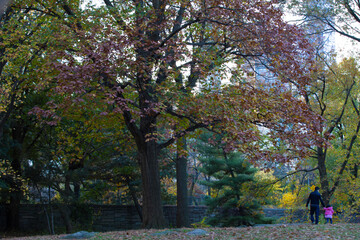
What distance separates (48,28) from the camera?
11.2m

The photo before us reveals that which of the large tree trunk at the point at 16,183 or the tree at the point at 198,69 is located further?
the large tree trunk at the point at 16,183

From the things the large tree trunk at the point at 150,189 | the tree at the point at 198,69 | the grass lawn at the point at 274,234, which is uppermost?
the tree at the point at 198,69

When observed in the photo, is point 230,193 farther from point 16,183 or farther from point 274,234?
point 274,234

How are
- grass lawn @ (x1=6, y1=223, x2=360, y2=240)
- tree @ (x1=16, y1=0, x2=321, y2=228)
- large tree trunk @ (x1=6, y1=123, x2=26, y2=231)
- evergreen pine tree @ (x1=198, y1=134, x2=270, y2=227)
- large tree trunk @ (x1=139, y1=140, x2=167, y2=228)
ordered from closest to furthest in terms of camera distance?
grass lawn @ (x1=6, y1=223, x2=360, y2=240)
tree @ (x1=16, y1=0, x2=321, y2=228)
large tree trunk @ (x1=139, y1=140, x2=167, y2=228)
large tree trunk @ (x1=6, y1=123, x2=26, y2=231)
evergreen pine tree @ (x1=198, y1=134, x2=270, y2=227)

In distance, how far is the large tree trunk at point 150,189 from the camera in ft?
36.5

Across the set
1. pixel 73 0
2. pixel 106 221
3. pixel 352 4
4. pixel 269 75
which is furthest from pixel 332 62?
pixel 106 221

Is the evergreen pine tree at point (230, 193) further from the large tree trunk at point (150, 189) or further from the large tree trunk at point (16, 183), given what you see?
the large tree trunk at point (16, 183)

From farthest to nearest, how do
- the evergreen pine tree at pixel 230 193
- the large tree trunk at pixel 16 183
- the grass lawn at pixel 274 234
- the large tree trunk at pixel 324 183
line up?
the evergreen pine tree at pixel 230 193 → the large tree trunk at pixel 324 183 → the large tree trunk at pixel 16 183 → the grass lawn at pixel 274 234

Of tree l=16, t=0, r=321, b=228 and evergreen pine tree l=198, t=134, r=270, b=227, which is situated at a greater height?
tree l=16, t=0, r=321, b=228

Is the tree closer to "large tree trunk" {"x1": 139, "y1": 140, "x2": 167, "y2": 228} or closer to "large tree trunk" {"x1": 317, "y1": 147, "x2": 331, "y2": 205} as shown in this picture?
"large tree trunk" {"x1": 139, "y1": 140, "x2": 167, "y2": 228}

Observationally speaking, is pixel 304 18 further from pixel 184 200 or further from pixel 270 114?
pixel 184 200

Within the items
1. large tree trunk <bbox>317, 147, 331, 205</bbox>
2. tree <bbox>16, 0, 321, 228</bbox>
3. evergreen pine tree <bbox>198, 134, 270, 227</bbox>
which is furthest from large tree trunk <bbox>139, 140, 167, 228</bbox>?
large tree trunk <bbox>317, 147, 331, 205</bbox>

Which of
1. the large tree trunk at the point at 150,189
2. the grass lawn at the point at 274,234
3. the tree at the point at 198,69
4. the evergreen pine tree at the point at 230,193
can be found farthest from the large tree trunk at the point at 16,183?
the evergreen pine tree at the point at 230,193

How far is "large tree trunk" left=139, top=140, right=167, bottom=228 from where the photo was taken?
36.5 ft
